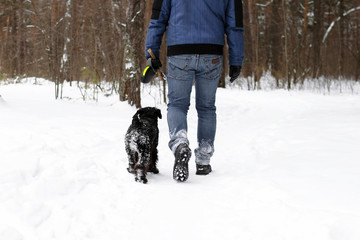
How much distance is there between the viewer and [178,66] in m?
2.89

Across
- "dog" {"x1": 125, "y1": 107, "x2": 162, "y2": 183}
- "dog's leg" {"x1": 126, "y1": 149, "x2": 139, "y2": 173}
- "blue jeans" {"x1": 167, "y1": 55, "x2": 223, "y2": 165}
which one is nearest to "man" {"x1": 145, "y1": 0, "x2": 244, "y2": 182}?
"blue jeans" {"x1": 167, "y1": 55, "x2": 223, "y2": 165}

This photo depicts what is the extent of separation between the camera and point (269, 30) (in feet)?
73.0

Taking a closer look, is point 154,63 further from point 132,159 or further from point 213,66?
point 132,159

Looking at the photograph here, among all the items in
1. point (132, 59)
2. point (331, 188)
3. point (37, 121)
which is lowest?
point (331, 188)

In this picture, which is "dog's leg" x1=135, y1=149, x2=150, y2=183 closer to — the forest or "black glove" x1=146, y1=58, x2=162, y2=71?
"black glove" x1=146, y1=58, x2=162, y2=71

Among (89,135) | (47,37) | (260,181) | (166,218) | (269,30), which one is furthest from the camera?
(269,30)

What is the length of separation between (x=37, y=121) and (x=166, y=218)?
304 centimetres

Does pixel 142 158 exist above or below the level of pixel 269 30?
below

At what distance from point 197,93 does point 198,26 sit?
655mm

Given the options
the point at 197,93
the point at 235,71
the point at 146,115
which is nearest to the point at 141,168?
the point at 146,115

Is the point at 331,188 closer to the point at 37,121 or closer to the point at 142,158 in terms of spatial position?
the point at 142,158

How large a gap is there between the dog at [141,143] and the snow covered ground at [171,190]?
0.14 metres

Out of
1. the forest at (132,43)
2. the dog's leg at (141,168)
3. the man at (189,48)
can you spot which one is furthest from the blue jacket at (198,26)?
the forest at (132,43)

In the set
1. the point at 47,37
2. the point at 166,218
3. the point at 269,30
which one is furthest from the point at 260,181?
the point at 269,30
